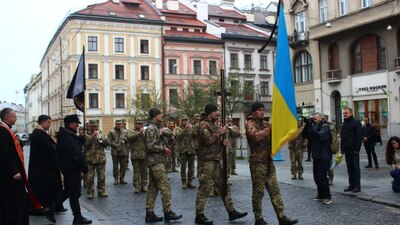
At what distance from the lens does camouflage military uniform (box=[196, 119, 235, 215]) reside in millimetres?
8031

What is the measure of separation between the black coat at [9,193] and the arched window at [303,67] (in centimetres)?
3616

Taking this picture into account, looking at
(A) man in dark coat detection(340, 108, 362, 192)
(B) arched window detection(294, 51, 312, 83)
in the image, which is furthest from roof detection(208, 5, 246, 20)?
(A) man in dark coat detection(340, 108, 362, 192)

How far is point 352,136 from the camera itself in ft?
35.6

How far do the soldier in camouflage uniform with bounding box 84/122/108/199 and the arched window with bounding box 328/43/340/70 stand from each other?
1134 inches

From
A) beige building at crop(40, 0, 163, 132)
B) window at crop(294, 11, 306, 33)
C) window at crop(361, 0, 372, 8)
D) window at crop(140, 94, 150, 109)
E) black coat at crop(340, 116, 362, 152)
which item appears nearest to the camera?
black coat at crop(340, 116, 362, 152)

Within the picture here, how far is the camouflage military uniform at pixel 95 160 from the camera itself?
462 inches

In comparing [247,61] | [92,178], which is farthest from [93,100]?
[92,178]

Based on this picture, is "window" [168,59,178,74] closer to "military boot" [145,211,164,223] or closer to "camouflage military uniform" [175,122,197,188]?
"camouflage military uniform" [175,122,197,188]

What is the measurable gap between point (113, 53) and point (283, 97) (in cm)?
4572

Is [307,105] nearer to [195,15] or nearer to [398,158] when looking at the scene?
[195,15]

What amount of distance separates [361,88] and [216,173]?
29227 millimetres

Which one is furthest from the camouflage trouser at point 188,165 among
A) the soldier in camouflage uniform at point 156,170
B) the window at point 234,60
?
the window at point 234,60

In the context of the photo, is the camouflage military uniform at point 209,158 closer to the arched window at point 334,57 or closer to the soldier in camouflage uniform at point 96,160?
the soldier in camouflage uniform at point 96,160

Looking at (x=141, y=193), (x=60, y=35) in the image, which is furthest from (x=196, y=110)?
(x=60, y=35)
